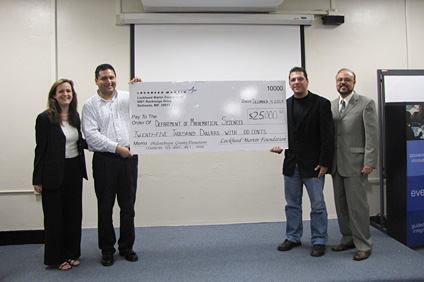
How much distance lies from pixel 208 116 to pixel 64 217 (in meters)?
1.33

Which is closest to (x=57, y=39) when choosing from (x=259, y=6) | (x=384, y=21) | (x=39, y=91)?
(x=39, y=91)

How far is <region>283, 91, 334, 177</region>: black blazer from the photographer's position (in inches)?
83.2

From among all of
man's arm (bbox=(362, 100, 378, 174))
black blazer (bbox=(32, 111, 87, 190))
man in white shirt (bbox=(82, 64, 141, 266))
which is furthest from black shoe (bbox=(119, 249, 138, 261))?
man's arm (bbox=(362, 100, 378, 174))

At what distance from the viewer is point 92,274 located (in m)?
1.96

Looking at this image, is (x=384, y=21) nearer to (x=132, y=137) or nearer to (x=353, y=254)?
(x=353, y=254)

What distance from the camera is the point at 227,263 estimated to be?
82.7 inches

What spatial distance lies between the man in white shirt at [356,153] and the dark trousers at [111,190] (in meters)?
1.65

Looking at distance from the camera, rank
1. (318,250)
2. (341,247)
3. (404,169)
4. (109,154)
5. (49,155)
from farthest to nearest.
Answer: (404,169)
(341,247)
(318,250)
(109,154)
(49,155)

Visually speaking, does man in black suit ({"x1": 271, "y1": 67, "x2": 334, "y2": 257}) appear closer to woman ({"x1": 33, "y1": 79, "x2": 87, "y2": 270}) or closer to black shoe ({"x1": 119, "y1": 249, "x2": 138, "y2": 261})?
black shoe ({"x1": 119, "y1": 249, "x2": 138, "y2": 261})

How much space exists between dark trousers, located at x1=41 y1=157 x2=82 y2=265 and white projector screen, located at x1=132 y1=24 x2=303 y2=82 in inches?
54.7

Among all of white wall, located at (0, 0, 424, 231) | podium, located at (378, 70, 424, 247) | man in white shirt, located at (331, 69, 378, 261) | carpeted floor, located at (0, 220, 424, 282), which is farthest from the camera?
white wall, located at (0, 0, 424, 231)

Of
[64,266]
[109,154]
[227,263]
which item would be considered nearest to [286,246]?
[227,263]

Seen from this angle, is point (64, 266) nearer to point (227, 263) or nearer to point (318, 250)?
point (227, 263)

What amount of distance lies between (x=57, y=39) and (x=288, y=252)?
3.15m
